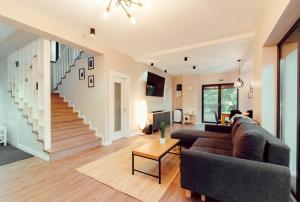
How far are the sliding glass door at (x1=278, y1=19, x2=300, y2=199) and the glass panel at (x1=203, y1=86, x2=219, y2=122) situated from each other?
17.9 ft

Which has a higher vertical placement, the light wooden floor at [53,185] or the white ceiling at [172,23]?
the white ceiling at [172,23]

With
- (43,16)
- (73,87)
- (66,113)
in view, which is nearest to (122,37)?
(43,16)

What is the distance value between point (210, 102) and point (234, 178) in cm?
669

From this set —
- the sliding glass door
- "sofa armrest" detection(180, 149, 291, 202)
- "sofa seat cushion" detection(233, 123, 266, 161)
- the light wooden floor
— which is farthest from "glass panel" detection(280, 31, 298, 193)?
the light wooden floor

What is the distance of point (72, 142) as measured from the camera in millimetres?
3619

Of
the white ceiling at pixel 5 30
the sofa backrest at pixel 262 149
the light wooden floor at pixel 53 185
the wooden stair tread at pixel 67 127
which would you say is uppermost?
the white ceiling at pixel 5 30

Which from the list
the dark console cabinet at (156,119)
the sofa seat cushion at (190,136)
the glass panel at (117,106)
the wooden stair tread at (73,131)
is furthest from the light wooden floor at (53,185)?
the dark console cabinet at (156,119)

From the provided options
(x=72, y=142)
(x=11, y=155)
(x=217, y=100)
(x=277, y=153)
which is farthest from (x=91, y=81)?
(x=217, y=100)

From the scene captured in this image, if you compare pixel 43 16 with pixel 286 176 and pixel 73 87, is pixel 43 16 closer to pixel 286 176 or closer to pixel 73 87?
pixel 73 87

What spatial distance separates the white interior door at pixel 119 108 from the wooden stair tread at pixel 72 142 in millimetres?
680

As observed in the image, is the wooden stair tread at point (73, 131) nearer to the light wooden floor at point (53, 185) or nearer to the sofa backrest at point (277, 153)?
the light wooden floor at point (53, 185)

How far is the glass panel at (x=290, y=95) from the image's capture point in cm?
196

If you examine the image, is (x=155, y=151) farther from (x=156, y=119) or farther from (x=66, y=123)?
(x=156, y=119)

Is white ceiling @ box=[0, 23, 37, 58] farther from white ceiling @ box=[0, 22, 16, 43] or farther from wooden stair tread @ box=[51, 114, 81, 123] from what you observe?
wooden stair tread @ box=[51, 114, 81, 123]
